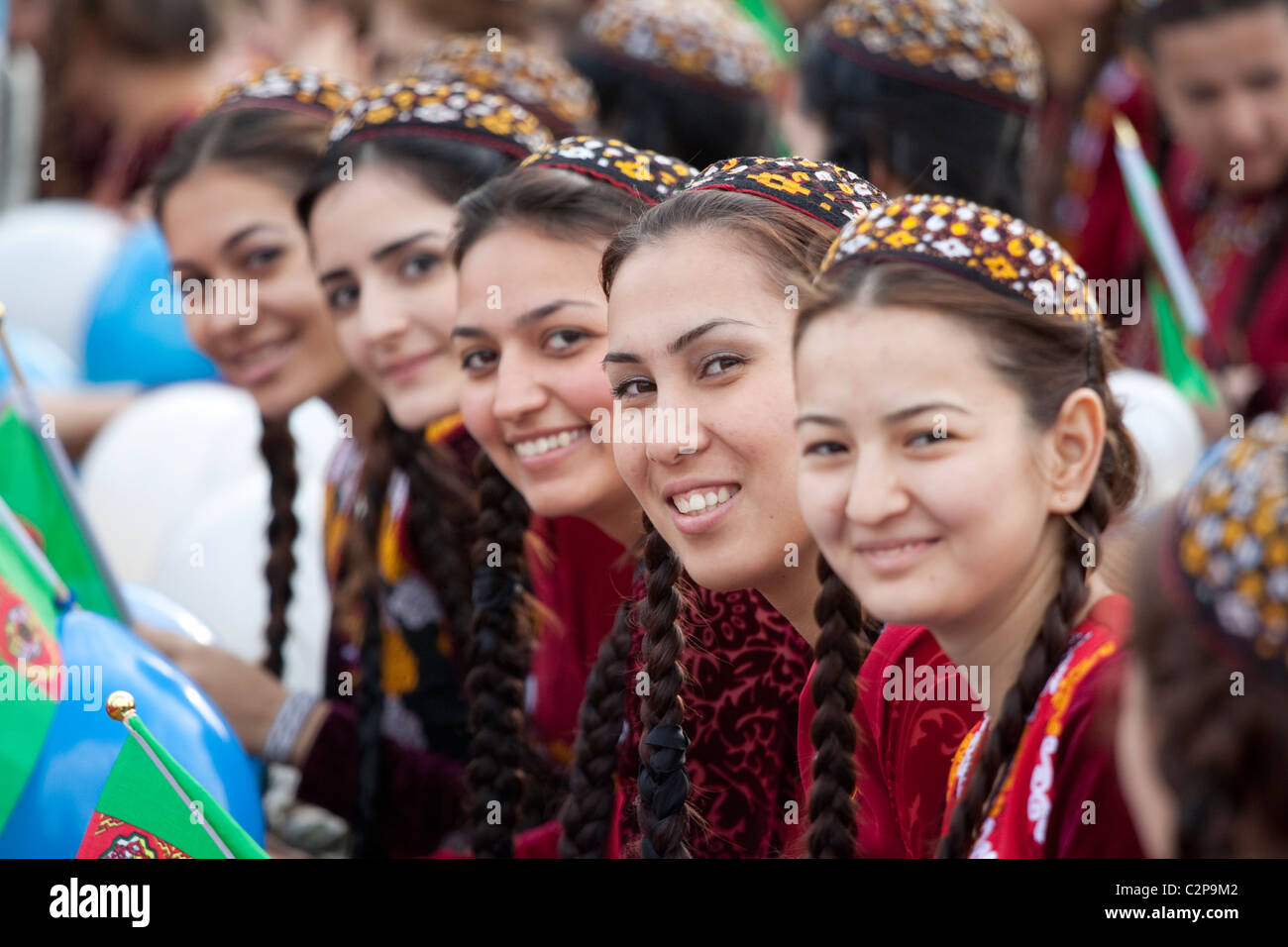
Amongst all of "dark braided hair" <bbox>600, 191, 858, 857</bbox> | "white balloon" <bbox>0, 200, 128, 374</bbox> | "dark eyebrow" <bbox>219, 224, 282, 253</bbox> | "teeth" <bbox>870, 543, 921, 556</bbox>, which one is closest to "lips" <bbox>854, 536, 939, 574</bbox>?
"teeth" <bbox>870, 543, 921, 556</bbox>

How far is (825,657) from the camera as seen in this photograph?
168cm

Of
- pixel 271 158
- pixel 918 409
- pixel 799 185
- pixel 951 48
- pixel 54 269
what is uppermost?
pixel 54 269

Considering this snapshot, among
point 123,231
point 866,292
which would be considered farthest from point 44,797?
point 123,231

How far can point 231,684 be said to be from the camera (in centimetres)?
261

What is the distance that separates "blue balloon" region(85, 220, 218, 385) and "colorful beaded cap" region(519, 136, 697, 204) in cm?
A: 209

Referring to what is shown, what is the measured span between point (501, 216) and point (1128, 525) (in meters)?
0.85

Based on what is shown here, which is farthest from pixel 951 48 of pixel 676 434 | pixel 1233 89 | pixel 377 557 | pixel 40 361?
pixel 40 361

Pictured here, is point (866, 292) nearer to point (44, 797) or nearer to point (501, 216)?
point (501, 216)

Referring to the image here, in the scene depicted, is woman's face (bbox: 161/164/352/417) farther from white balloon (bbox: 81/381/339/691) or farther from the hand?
the hand

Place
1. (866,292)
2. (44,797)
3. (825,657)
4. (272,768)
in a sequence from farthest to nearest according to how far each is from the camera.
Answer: (272,768), (44,797), (825,657), (866,292)

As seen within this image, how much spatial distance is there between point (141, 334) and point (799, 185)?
2.57m

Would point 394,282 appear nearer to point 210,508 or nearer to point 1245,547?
point 210,508

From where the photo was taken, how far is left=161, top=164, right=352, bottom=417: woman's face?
283 cm
